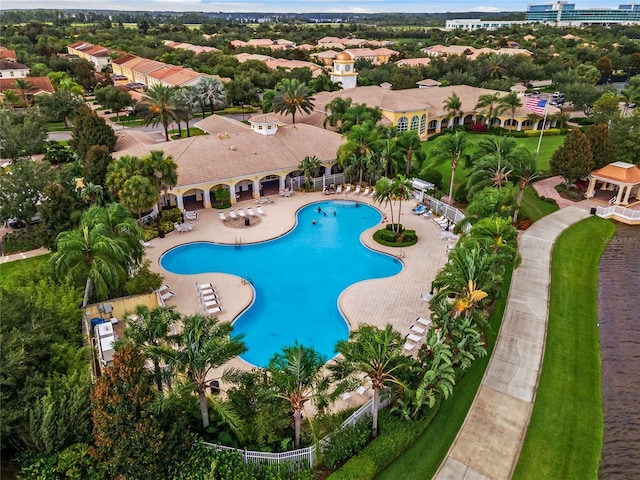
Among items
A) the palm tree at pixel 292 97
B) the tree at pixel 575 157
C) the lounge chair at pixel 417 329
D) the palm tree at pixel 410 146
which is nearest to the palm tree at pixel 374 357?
the lounge chair at pixel 417 329

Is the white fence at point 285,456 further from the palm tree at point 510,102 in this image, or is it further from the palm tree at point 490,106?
the palm tree at point 510,102

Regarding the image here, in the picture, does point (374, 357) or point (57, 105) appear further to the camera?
point (57, 105)

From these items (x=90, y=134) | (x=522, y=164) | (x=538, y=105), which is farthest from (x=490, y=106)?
(x=90, y=134)

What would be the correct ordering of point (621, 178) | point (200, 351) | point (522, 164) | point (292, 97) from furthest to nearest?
point (292, 97) < point (621, 178) < point (522, 164) < point (200, 351)

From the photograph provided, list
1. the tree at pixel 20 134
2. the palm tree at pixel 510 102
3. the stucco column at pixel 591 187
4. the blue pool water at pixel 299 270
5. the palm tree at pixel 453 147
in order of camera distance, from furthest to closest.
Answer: the palm tree at pixel 510 102, the tree at pixel 20 134, the stucco column at pixel 591 187, the palm tree at pixel 453 147, the blue pool water at pixel 299 270

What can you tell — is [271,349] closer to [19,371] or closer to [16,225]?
[19,371]

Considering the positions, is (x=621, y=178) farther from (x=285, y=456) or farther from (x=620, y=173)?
(x=285, y=456)
